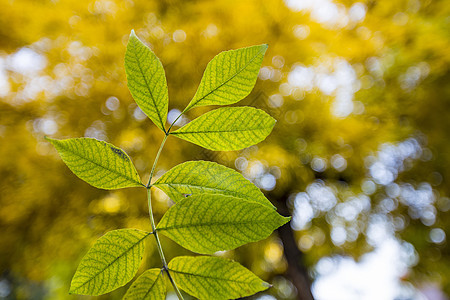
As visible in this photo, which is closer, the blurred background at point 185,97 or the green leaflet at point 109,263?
the green leaflet at point 109,263

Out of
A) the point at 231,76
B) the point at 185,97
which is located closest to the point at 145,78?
the point at 231,76

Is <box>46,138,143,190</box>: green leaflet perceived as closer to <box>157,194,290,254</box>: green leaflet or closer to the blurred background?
<box>157,194,290,254</box>: green leaflet

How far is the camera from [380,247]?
→ 78.1 inches

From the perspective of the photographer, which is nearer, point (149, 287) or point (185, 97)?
point (149, 287)

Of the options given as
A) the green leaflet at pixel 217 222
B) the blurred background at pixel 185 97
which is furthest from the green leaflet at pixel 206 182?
the blurred background at pixel 185 97

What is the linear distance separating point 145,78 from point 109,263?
0.08m

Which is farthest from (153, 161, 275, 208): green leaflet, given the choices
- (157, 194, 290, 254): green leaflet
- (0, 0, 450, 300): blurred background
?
(0, 0, 450, 300): blurred background

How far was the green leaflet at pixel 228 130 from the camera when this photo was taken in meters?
0.15

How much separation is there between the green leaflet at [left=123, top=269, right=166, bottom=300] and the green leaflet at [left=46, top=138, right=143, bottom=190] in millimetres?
39

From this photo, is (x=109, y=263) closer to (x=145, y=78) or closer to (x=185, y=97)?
(x=145, y=78)

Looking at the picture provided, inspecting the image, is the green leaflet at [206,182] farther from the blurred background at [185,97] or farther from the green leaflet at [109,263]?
the blurred background at [185,97]

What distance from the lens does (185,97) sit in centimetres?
118

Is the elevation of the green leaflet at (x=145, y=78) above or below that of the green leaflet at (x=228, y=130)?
above

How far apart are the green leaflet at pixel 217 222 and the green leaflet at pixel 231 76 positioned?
0.05 m
